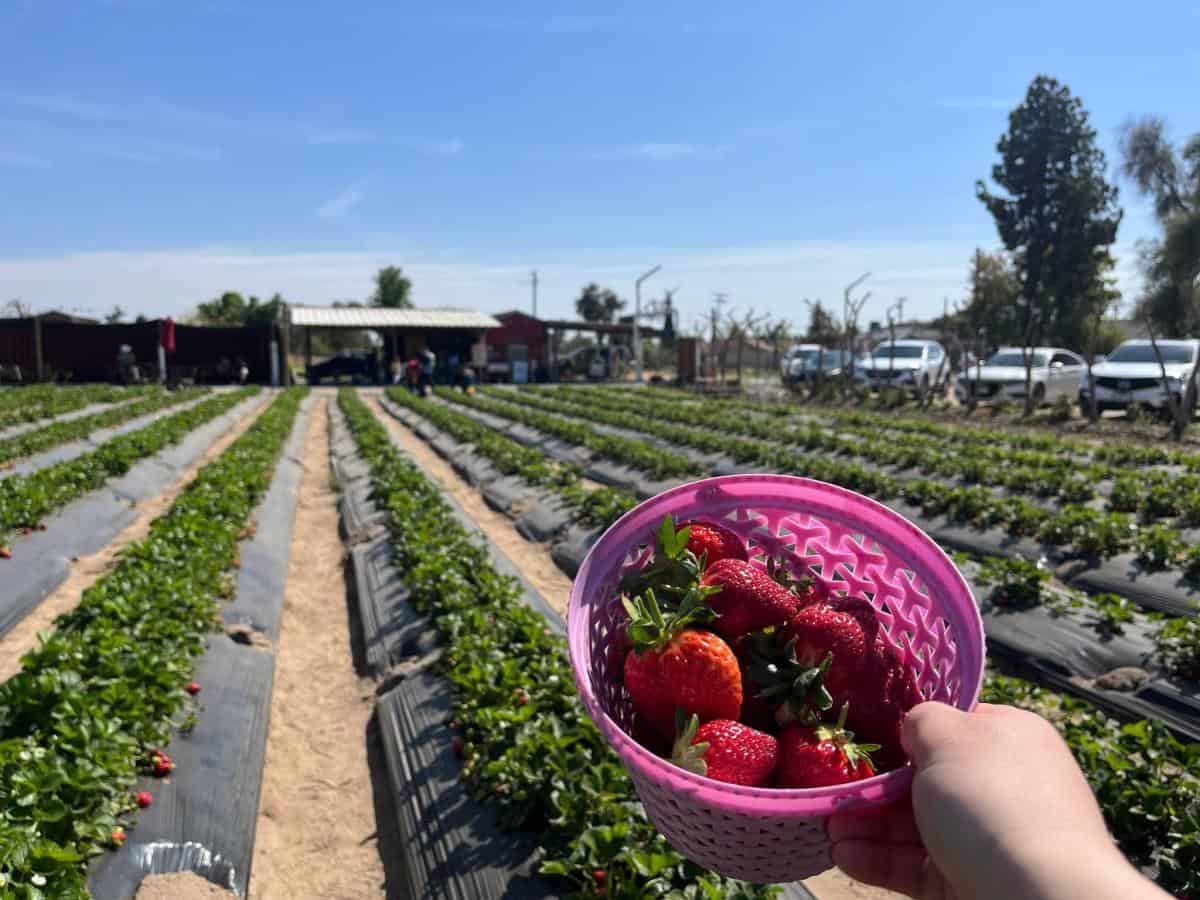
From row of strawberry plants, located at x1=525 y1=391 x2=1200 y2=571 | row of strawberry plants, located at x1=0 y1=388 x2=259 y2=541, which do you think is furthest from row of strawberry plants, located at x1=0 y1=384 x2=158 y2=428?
row of strawberry plants, located at x1=525 y1=391 x2=1200 y2=571

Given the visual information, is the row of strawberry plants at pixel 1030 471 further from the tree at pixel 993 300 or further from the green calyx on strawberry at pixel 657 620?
the tree at pixel 993 300

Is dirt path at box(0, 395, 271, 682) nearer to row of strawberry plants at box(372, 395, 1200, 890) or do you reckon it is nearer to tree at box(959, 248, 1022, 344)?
row of strawberry plants at box(372, 395, 1200, 890)

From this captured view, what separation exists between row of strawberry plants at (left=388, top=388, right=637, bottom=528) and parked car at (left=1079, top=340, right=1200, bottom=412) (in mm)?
11388

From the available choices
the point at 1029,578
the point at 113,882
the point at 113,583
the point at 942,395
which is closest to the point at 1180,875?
the point at 1029,578

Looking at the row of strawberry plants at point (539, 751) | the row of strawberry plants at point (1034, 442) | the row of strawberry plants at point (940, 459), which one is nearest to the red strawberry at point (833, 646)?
the row of strawberry plants at point (539, 751)

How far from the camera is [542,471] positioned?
1166 centimetres

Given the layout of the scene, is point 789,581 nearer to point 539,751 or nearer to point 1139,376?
point 539,751

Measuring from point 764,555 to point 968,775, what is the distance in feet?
3.24

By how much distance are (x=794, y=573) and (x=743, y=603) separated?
0.53m

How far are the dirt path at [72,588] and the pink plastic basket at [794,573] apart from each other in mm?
4167

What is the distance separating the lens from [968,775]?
3.98ft

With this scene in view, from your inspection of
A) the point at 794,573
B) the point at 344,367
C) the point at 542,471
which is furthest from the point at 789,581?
the point at 344,367

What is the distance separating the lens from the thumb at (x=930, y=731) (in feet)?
4.22

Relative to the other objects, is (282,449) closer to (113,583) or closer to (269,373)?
(113,583)
